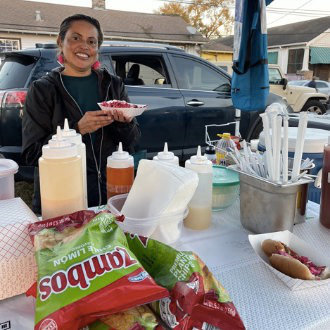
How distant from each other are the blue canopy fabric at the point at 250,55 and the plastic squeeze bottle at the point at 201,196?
7.19 feet

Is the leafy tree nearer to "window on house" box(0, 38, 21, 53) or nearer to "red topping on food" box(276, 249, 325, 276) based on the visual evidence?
"window on house" box(0, 38, 21, 53)

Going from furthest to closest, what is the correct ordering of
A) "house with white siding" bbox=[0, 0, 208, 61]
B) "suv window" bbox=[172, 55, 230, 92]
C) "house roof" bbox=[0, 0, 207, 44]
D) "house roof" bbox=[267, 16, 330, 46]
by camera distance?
"house roof" bbox=[267, 16, 330, 46] → "house roof" bbox=[0, 0, 207, 44] → "house with white siding" bbox=[0, 0, 208, 61] → "suv window" bbox=[172, 55, 230, 92]

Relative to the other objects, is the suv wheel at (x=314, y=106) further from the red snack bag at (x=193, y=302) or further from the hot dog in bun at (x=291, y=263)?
the red snack bag at (x=193, y=302)

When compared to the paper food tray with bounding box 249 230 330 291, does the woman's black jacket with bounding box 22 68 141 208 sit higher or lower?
higher

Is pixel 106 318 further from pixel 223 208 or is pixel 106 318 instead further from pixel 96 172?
pixel 96 172

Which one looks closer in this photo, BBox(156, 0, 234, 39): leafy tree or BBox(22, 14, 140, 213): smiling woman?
BBox(22, 14, 140, 213): smiling woman

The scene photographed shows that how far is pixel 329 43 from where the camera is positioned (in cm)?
2522

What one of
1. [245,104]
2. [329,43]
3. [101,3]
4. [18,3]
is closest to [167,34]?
[101,3]

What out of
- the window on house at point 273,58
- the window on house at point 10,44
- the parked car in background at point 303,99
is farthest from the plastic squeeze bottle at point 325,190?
the window on house at point 273,58

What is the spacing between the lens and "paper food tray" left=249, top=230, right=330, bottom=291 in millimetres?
859

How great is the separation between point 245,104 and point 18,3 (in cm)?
2066

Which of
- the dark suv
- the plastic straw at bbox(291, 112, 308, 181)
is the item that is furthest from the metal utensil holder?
the dark suv

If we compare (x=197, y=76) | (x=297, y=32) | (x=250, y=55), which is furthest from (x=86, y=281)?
(x=297, y=32)

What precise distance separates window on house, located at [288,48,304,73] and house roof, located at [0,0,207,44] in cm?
976
